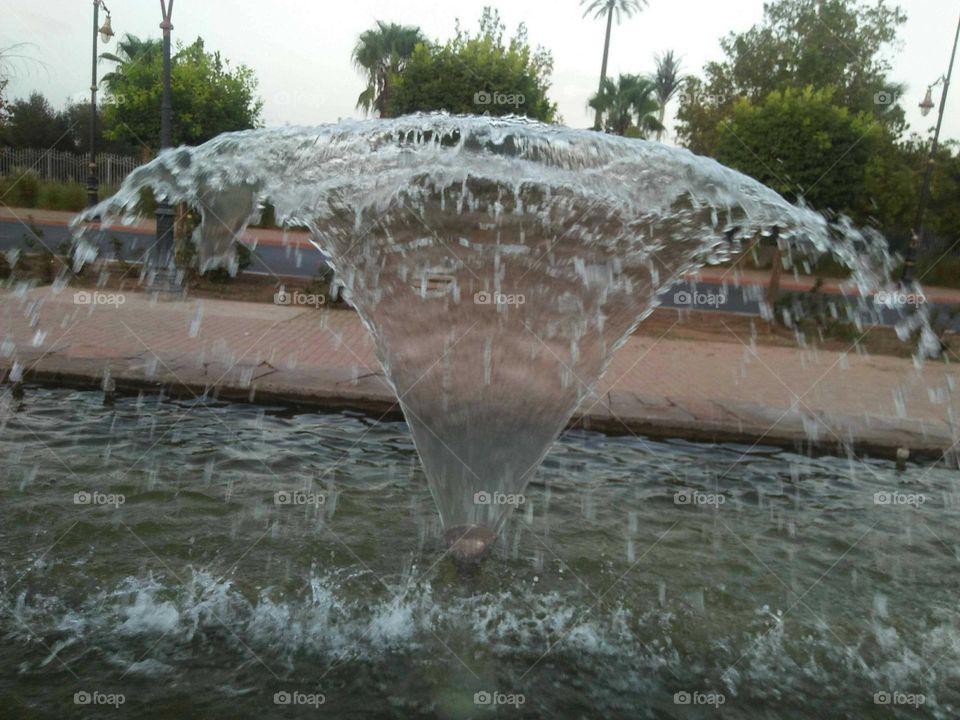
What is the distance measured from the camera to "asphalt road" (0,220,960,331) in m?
15.1

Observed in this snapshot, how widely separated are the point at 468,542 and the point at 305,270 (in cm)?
1398

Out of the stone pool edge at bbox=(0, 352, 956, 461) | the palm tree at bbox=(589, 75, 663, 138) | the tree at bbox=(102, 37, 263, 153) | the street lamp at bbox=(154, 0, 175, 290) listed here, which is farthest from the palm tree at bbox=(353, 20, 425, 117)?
the stone pool edge at bbox=(0, 352, 956, 461)

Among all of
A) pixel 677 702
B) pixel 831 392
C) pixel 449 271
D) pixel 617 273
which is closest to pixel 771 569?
pixel 677 702

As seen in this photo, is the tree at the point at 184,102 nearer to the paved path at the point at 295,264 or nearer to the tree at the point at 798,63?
the paved path at the point at 295,264

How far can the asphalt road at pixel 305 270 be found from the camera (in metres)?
15.1

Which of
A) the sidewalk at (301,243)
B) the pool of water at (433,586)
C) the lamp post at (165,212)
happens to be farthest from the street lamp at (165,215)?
the sidewalk at (301,243)

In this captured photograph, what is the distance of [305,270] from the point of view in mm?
17453

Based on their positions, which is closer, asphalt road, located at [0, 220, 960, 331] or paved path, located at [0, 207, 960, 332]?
asphalt road, located at [0, 220, 960, 331]

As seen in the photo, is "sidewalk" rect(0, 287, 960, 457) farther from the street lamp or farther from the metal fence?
the metal fence

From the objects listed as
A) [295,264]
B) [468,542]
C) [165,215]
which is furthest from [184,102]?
[468,542]

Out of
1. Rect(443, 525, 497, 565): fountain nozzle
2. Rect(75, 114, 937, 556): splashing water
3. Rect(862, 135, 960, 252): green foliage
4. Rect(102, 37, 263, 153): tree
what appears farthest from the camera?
Rect(862, 135, 960, 252): green foliage

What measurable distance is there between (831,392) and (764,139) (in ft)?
20.2

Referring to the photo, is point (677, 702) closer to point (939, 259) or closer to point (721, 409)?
point (721, 409)

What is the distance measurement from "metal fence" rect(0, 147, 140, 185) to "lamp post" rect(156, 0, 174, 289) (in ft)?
68.7
